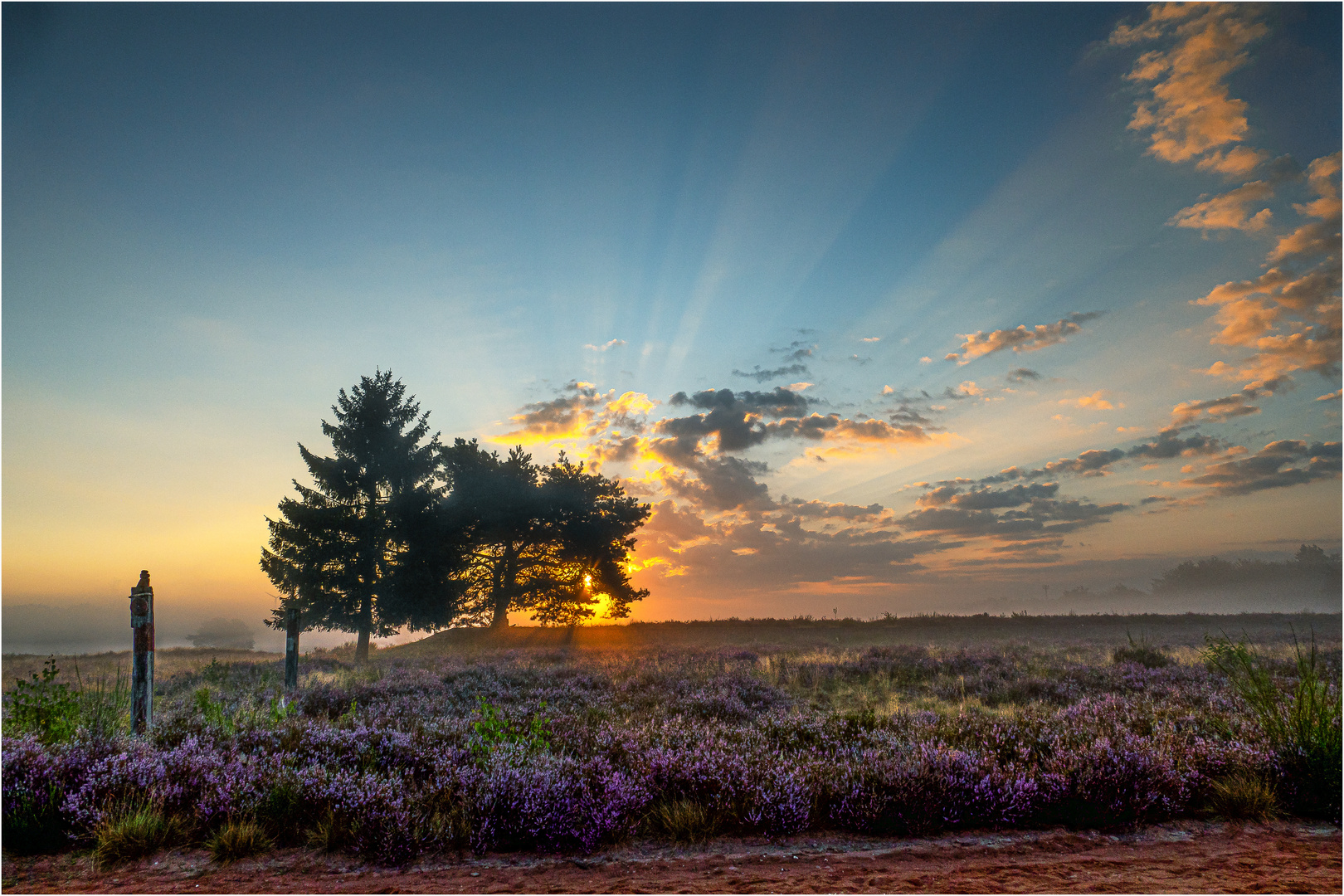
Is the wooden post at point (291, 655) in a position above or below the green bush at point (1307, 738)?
below

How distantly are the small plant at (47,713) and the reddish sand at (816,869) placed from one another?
110 inches

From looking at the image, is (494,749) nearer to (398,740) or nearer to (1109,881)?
(398,740)

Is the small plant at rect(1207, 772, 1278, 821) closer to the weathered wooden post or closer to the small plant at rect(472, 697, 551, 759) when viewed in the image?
the small plant at rect(472, 697, 551, 759)

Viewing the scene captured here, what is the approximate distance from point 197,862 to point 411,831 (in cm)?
147

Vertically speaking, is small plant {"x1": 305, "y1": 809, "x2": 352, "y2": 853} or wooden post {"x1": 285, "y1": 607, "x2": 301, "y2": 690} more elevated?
small plant {"x1": 305, "y1": 809, "x2": 352, "y2": 853}

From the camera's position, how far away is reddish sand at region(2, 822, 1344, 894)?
400cm

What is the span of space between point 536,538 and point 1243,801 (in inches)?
1292

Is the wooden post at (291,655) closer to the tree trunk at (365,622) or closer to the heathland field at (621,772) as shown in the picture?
the heathland field at (621,772)

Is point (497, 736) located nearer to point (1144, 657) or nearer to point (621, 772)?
point (621, 772)

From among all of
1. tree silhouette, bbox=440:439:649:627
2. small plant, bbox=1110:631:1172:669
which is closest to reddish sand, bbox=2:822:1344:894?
small plant, bbox=1110:631:1172:669

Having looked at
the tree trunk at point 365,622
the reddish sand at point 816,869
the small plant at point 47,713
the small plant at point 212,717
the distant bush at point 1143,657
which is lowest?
the tree trunk at point 365,622

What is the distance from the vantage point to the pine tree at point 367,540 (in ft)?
99.0

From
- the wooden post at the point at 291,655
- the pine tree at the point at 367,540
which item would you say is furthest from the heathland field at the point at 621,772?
the pine tree at the point at 367,540

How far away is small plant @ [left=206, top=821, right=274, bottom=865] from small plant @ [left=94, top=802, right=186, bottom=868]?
35cm
